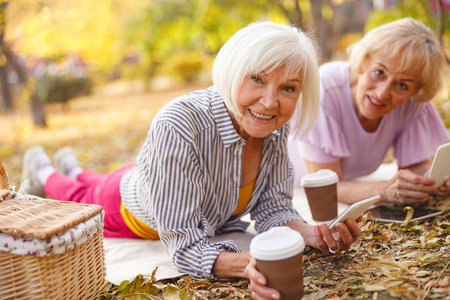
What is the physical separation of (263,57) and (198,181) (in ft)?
2.42

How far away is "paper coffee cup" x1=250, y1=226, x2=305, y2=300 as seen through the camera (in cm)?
187

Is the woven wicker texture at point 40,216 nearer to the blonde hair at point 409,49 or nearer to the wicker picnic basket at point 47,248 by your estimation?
the wicker picnic basket at point 47,248

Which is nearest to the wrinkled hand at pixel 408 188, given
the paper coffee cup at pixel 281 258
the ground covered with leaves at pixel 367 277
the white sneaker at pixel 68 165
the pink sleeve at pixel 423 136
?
the ground covered with leaves at pixel 367 277

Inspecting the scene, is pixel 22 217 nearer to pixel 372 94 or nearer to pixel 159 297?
pixel 159 297

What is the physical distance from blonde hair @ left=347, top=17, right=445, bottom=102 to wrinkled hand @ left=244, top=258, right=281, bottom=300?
6.02 ft

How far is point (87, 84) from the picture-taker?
1499 centimetres

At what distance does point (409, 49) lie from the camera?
10.1 ft

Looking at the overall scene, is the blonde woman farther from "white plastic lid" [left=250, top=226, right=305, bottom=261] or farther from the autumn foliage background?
"white plastic lid" [left=250, top=226, right=305, bottom=261]

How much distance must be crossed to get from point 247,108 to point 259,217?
2.67ft

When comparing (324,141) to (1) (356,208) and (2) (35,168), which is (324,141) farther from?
(2) (35,168)

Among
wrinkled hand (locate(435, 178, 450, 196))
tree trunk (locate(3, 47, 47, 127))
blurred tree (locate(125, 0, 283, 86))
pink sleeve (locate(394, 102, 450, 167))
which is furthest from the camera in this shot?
blurred tree (locate(125, 0, 283, 86))

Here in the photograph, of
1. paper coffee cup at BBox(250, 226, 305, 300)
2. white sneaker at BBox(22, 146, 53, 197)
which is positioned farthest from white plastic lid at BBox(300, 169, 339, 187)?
white sneaker at BBox(22, 146, 53, 197)

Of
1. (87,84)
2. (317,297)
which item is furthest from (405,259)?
(87,84)

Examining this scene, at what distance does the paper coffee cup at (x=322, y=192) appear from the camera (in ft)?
9.77
